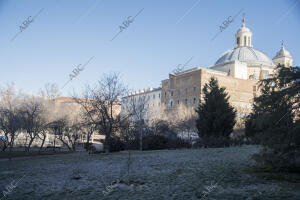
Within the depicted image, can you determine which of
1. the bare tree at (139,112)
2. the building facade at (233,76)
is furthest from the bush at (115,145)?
the building facade at (233,76)

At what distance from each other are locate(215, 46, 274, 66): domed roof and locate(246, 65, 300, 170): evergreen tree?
237 ft

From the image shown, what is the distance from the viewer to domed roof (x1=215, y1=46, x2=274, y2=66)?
261ft

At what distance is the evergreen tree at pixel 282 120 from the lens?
8234mm

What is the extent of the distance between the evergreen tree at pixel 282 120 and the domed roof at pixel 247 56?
237ft

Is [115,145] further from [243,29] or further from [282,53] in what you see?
[282,53]

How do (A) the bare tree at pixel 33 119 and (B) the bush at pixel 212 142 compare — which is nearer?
(B) the bush at pixel 212 142

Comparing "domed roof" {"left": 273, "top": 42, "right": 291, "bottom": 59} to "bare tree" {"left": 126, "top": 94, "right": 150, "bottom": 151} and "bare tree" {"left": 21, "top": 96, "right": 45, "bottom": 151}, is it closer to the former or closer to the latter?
Answer: "bare tree" {"left": 126, "top": 94, "right": 150, "bottom": 151}

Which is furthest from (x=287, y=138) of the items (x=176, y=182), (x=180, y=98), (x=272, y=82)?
(x=180, y=98)

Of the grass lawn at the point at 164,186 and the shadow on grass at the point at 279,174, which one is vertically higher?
the shadow on grass at the point at 279,174

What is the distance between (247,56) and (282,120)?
77.8 m

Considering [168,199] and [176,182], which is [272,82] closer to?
[176,182]

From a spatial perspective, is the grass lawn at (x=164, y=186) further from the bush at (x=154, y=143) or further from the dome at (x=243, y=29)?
the dome at (x=243, y=29)

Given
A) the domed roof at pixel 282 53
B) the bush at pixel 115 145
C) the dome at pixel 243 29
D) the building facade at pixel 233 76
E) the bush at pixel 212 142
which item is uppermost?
the dome at pixel 243 29

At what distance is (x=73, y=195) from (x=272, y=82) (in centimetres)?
775
